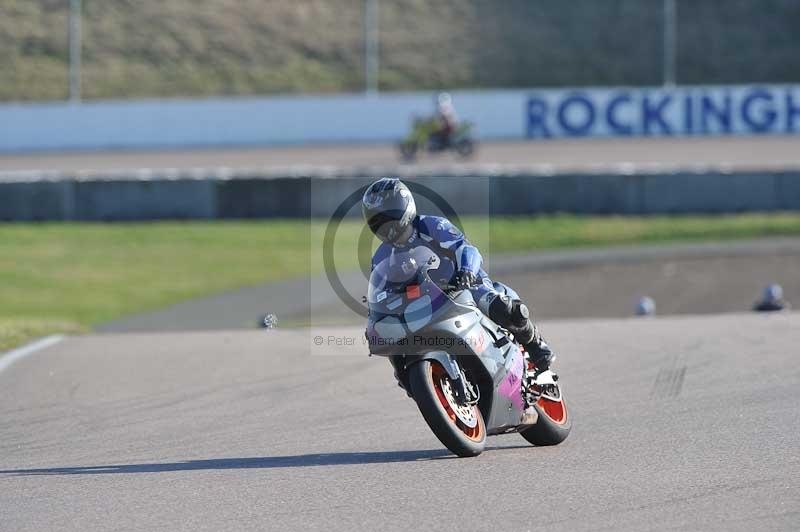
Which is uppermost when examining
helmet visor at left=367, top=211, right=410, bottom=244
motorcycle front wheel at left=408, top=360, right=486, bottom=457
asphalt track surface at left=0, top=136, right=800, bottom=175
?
helmet visor at left=367, top=211, right=410, bottom=244

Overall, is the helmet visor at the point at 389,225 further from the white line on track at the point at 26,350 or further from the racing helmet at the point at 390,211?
the white line on track at the point at 26,350

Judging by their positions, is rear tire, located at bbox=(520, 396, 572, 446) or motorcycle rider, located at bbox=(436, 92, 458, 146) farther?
motorcycle rider, located at bbox=(436, 92, 458, 146)

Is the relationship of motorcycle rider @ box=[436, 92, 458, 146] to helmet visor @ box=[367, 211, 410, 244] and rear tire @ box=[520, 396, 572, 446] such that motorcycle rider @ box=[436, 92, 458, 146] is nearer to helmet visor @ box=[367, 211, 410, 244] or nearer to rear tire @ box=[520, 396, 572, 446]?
rear tire @ box=[520, 396, 572, 446]

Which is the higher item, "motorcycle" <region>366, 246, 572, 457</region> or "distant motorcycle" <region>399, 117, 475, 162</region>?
"motorcycle" <region>366, 246, 572, 457</region>

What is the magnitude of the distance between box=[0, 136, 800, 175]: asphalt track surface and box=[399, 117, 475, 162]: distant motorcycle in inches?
12.8

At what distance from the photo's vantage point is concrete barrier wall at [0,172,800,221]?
1035 inches

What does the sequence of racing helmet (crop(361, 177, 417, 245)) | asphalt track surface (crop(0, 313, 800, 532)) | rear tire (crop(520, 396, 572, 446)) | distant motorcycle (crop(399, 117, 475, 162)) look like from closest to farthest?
asphalt track surface (crop(0, 313, 800, 532))
racing helmet (crop(361, 177, 417, 245))
rear tire (crop(520, 396, 572, 446))
distant motorcycle (crop(399, 117, 475, 162))

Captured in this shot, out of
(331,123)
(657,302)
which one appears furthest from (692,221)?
(331,123)

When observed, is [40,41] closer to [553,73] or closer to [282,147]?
[282,147]

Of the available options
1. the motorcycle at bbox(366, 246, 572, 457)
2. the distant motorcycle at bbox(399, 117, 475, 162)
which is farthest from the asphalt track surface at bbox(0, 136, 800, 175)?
the motorcycle at bbox(366, 246, 572, 457)

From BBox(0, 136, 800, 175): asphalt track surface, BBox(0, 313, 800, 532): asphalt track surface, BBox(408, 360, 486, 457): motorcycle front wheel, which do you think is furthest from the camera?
BBox(0, 136, 800, 175): asphalt track surface

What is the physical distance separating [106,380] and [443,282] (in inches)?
167

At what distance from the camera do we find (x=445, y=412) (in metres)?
6.56

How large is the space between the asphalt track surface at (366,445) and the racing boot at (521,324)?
0.50 meters
